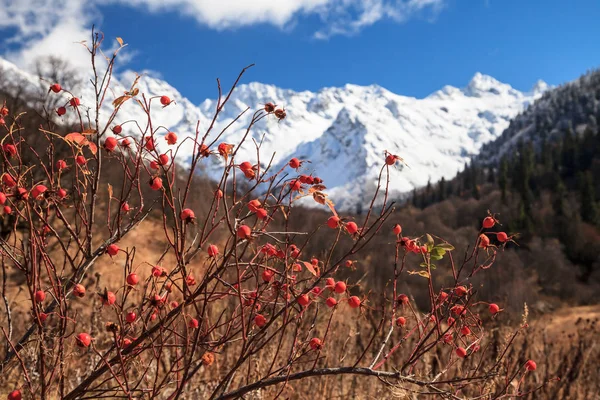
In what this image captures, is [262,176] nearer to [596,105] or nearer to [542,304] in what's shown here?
[542,304]

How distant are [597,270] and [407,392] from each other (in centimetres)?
4556

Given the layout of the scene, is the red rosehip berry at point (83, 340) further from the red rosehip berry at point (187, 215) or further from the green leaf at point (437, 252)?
the green leaf at point (437, 252)

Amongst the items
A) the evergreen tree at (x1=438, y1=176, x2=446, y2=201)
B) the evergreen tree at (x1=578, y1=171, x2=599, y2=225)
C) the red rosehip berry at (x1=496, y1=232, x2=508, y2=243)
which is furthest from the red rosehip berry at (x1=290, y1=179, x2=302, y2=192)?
the evergreen tree at (x1=438, y1=176, x2=446, y2=201)

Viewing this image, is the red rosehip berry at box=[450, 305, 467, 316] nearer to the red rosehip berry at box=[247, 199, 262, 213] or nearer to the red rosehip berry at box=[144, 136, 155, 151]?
the red rosehip berry at box=[247, 199, 262, 213]

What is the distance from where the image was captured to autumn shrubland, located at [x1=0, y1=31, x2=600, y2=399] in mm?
1438

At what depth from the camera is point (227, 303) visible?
13.3 ft

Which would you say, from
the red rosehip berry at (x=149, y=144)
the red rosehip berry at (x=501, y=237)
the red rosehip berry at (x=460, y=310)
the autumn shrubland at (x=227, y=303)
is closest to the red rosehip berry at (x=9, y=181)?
the autumn shrubland at (x=227, y=303)

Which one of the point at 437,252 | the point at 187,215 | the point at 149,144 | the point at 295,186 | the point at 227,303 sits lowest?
the point at 227,303

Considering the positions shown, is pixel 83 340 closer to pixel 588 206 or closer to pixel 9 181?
pixel 9 181

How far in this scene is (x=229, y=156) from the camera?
4.88 feet

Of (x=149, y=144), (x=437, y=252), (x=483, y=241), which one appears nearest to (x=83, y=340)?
(x=149, y=144)

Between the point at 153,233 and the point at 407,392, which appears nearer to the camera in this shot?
the point at 407,392

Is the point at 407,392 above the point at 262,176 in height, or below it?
below

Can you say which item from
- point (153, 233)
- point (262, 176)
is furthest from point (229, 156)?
point (153, 233)
